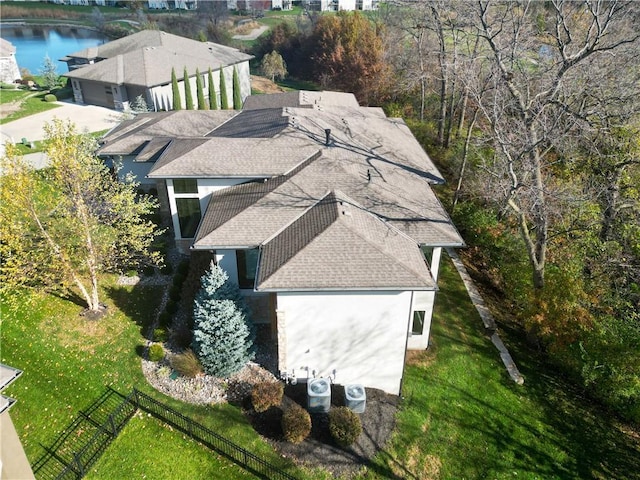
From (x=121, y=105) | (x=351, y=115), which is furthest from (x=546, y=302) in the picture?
(x=121, y=105)

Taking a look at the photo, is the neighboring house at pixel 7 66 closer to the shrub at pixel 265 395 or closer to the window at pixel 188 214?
the window at pixel 188 214

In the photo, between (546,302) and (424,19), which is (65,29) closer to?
(424,19)

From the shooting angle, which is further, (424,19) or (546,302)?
(424,19)

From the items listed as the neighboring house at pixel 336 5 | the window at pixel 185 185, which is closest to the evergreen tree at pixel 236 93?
the window at pixel 185 185

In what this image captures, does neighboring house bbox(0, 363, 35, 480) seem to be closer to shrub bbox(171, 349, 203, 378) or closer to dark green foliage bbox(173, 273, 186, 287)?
shrub bbox(171, 349, 203, 378)

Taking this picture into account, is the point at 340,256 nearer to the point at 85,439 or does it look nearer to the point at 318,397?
the point at 318,397

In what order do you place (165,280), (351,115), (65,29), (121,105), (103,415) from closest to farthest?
1. (103,415)
2. (165,280)
3. (351,115)
4. (121,105)
5. (65,29)

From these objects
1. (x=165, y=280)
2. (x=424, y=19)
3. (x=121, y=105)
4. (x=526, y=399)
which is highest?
(x=424, y=19)

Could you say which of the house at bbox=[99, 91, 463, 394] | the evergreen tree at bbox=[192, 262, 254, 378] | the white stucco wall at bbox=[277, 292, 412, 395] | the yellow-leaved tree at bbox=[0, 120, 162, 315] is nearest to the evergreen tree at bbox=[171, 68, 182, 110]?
the house at bbox=[99, 91, 463, 394]

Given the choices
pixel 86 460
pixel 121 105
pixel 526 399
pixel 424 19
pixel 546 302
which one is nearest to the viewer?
pixel 86 460
